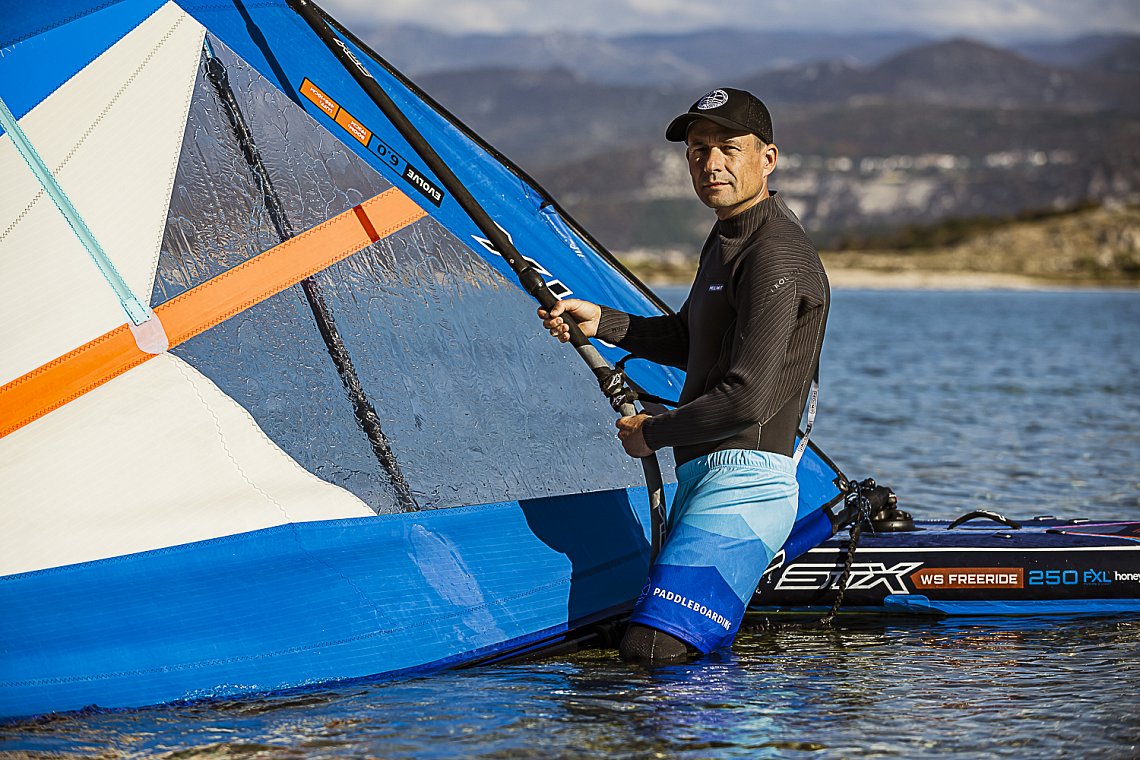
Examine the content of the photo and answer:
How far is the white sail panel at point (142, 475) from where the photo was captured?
185 inches

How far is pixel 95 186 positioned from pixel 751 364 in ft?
8.02

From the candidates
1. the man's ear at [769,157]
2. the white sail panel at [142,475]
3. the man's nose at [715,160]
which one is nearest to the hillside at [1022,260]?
the man's ear at [769,157]

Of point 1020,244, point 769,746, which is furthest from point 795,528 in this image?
point 1020,244

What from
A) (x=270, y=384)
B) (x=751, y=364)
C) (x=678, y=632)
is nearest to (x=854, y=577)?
(x=678, y=632)

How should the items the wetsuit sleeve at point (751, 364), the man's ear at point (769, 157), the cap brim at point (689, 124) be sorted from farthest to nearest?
the man's ear at point (769, 157), the cap brim at point (689, 124), the wetsuit sleeve at point (751, 364)

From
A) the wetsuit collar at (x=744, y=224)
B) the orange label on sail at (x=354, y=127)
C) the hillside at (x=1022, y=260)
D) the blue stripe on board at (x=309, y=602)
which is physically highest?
the hillside at (x=1022, y=260)

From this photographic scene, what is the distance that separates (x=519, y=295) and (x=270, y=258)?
1.07m

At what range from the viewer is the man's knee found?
4996mm

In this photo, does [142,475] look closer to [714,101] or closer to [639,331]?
[639,331]

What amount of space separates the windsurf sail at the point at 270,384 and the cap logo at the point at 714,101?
1.26 meters

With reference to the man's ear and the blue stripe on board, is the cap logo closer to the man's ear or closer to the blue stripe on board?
the man's ear

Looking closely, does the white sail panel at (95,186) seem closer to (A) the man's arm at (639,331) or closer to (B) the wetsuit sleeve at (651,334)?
(A) the man's arm at (639,331)

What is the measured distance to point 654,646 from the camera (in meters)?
5.01

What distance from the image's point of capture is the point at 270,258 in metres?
5.36
